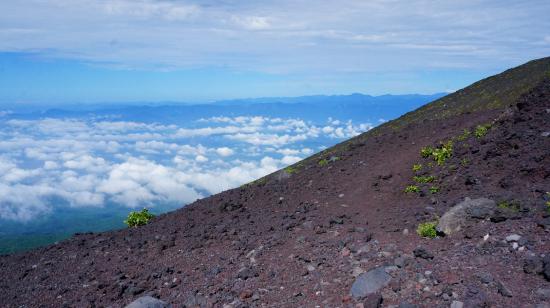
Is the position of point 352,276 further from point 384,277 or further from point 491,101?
point 491,101

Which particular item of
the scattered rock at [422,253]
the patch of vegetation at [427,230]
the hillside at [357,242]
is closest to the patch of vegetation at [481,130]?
the hillside at [357,242]

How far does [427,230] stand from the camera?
9.67 m

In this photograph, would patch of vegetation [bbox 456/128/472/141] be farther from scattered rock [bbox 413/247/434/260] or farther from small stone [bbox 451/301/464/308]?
small stone [bbox 451/301/464/308]

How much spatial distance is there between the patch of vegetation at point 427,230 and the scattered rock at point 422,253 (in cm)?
91

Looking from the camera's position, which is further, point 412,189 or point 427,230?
point 412,189

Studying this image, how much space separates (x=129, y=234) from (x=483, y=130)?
1236 centimetres

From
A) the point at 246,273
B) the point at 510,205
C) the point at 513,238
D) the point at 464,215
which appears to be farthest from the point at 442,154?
the point at 246,273

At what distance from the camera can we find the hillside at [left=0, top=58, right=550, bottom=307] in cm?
791

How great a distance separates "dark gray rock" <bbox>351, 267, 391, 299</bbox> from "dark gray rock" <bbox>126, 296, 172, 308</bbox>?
3.64 m

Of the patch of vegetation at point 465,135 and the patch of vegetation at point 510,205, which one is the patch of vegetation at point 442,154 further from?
the patch of vegetation at point 510,205

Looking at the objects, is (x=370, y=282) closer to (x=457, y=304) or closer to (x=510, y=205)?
(x=457, y=304)

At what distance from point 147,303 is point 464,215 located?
22.1 ft

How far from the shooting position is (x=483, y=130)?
50.3 feet

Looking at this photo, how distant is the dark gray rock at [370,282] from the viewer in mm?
7902
